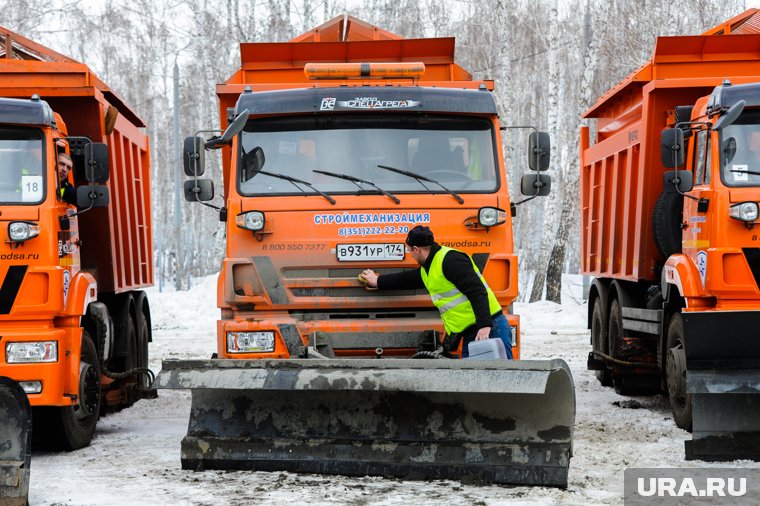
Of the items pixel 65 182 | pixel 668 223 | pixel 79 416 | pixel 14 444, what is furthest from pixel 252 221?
pixel 668 223

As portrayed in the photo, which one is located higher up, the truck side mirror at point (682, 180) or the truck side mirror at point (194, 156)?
→ the truck side mirror at point (194, 156)

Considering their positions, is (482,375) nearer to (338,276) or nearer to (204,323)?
(338,276)

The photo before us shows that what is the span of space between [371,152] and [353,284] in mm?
1019

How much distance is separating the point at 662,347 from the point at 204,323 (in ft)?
47.4

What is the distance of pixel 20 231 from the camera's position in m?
7.57

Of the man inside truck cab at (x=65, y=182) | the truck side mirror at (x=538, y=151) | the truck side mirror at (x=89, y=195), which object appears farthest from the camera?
the truck side mirror at (x=538, y=151)

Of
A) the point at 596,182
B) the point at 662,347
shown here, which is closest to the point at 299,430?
the point at 662,347

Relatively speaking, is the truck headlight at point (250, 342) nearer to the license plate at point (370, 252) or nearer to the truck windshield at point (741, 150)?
the license plate at point (370, 252)

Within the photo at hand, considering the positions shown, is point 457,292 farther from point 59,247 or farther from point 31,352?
point 31,352

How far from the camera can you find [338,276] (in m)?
7.99

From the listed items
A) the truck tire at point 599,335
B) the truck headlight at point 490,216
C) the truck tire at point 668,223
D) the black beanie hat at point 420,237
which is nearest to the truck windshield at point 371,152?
the truck headlight at point 490,216

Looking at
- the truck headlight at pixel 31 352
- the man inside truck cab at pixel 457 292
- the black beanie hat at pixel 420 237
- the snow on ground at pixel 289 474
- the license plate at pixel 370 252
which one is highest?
the black beanie hat at pixel 420 237

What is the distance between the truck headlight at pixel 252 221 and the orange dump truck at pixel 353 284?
0.05 feet

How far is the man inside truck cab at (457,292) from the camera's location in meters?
7.48
